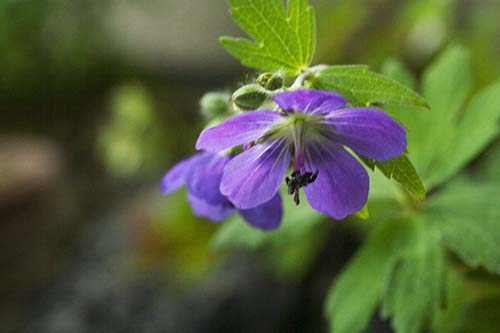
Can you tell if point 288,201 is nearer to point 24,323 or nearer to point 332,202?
point 332,202

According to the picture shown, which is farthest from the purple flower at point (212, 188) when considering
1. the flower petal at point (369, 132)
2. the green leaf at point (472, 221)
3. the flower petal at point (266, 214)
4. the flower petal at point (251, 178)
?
the green leaf at point (472, 221)

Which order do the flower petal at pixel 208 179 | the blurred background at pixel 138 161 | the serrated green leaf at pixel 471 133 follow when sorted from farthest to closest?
the blurred background at pixel 138 161 < the serrated green leaf at pixel 471 133 < the flower petal at pixel 208 179

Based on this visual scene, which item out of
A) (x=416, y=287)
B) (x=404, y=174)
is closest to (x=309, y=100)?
(x=404, y=174)

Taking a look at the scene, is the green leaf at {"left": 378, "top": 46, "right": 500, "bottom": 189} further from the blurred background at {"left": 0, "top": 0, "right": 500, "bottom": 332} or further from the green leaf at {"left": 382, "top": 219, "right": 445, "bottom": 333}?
the blurred background at {"left": 0, "top": 0, "right": 500, "bottom": 332}

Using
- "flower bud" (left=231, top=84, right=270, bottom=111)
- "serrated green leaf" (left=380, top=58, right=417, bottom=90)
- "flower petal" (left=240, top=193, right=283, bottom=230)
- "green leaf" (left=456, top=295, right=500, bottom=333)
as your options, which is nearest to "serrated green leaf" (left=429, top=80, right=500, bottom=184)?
"serrated green leaf" (left=380, top=58, right=417, bottom=90)

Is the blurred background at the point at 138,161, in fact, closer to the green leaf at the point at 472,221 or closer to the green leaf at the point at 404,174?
the green leaf at the point at 472,221

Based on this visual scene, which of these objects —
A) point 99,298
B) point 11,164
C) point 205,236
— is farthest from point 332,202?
point 11,164

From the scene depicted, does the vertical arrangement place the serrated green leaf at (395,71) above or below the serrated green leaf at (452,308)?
above
